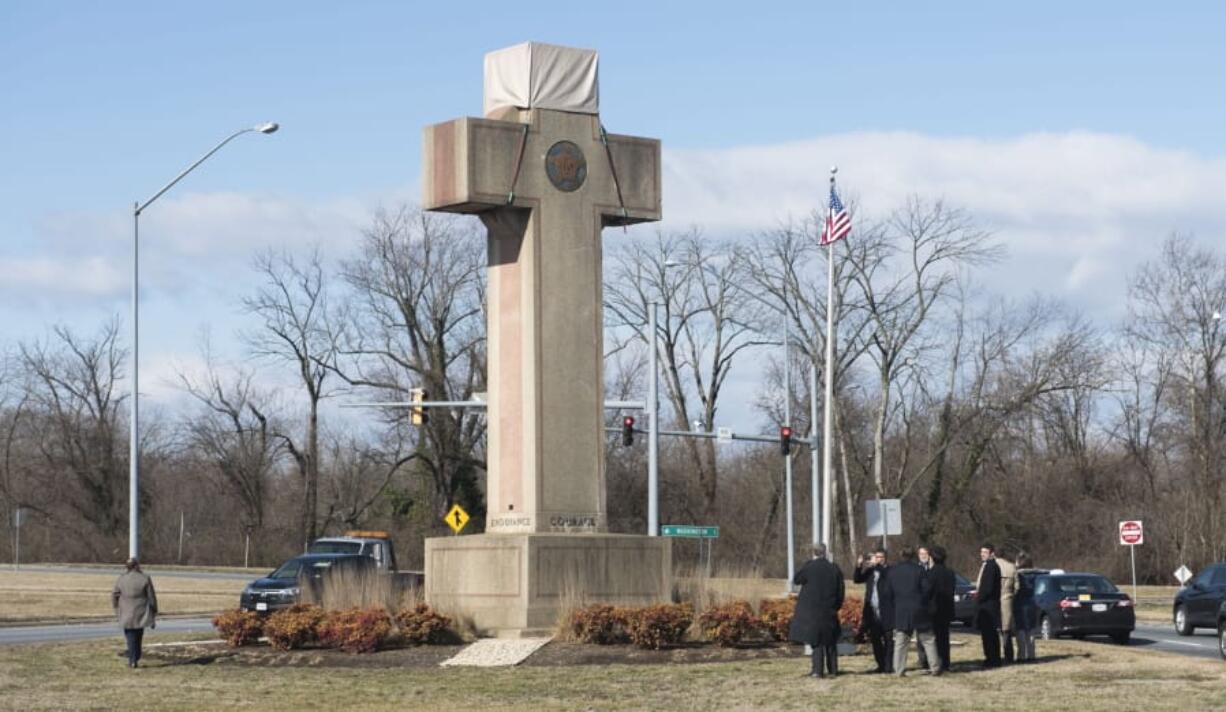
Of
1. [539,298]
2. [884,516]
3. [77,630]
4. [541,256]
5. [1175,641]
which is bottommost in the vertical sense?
[1175,641]

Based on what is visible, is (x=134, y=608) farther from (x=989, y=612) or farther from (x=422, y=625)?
(x=989, y=612)

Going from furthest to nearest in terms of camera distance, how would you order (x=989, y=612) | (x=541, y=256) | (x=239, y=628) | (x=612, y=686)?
(x=541, y=256)
(x=239, y=628)
(x=989, y=612)
(x=612, y=686)

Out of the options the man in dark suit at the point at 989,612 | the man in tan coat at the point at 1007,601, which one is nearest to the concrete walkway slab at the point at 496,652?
the man in dark suit at the point at 989,612

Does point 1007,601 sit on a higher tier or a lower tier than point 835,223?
lower

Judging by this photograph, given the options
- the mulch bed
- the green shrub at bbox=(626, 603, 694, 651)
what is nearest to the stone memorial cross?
the green shrub at bbox=(626, 603, 694, 651)

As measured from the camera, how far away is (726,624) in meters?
24.8

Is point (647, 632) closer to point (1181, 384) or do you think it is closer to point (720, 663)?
point (720, 663)

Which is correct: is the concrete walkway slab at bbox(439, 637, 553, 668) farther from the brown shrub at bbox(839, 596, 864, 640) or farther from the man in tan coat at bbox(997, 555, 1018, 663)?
the man in tan coat at bbox(997, 555, 1018, 663)

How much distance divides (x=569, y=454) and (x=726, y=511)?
56496 millimetres

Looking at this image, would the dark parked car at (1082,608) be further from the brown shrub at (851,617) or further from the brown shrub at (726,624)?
the brown shrub at (726,624)

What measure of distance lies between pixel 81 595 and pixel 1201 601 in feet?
102

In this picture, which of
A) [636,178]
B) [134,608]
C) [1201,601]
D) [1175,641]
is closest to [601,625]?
[134,608]

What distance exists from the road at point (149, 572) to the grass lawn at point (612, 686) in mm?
41696

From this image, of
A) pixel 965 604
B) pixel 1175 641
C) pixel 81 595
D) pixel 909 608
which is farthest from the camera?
pixel 81 595
